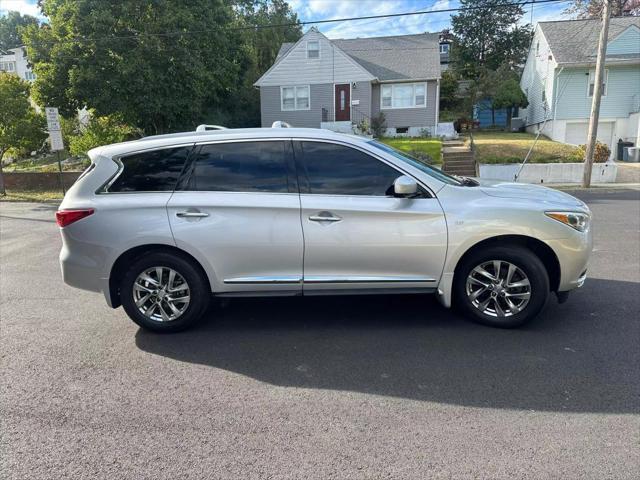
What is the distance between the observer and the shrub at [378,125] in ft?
92.4

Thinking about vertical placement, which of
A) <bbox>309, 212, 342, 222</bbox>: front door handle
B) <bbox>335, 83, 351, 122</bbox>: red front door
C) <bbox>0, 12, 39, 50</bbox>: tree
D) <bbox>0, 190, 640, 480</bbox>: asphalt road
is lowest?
<bbox>0, 190, 640, 480</bbox>: asphalt road

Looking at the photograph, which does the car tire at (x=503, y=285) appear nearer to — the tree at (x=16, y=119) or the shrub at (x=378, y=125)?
the tree at (x=16, y=119)

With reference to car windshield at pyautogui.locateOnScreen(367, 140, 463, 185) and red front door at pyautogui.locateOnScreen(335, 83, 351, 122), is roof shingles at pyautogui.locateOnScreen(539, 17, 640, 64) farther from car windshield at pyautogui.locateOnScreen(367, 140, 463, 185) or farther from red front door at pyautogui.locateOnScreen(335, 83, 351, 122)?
car windshield at pyautogui.locateOnScreen(367, 140, 463, 185)

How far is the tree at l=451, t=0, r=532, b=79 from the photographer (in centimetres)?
4512

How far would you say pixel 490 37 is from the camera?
4566 cm

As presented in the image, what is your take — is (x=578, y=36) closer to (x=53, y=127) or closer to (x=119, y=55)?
(x=119, y=55)

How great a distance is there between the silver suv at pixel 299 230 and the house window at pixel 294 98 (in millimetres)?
25168

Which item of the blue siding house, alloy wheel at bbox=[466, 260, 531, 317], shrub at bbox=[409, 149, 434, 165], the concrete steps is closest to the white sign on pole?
shrub at bbox=[409, 149, 434, 165]

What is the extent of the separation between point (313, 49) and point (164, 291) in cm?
2609

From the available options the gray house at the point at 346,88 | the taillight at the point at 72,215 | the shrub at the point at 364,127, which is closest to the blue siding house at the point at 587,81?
the gray house at the point at 346,88

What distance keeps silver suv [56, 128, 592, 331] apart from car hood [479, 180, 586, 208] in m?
0.02

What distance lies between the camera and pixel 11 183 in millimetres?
20219

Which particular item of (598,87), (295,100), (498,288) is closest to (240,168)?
(498,288)

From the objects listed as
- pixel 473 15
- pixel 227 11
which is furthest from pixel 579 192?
pixel 473 15
